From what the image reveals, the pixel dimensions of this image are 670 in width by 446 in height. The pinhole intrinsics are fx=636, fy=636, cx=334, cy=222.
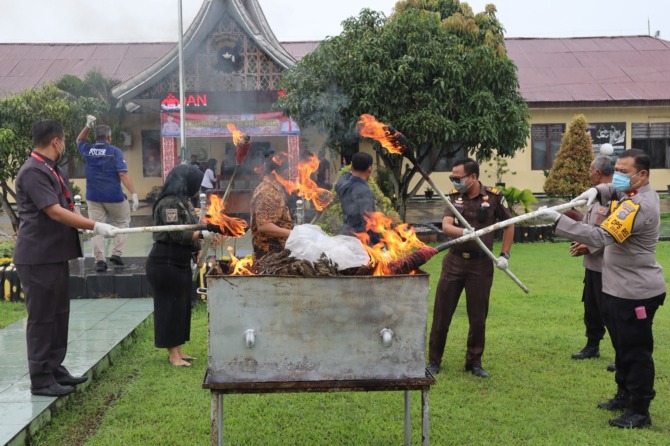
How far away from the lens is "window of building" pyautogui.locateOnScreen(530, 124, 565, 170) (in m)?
21.4

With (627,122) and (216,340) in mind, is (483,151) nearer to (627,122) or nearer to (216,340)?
(216,340)

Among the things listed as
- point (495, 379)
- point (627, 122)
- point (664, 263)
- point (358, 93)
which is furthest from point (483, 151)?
point (627, 122)

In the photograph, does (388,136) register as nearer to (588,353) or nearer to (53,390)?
(53,390)

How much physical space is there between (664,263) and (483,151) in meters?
3.68

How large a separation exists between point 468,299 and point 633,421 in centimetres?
161

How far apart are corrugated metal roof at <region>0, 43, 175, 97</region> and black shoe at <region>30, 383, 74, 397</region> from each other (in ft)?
57.4

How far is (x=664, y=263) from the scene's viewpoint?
420 inches

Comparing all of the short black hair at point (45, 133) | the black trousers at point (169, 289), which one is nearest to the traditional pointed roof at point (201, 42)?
the black trousers at point (169, 289)

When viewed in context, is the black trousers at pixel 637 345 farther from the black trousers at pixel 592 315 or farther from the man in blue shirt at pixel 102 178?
the man in blue shirt at pixel 102 178

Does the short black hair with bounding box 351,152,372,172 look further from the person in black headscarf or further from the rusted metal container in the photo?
the rusted metal container

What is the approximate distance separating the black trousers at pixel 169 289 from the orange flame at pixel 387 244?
206cm

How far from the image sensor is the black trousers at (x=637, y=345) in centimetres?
432

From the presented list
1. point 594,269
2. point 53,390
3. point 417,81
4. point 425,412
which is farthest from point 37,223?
point 417,81

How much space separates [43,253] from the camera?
4562 mm
